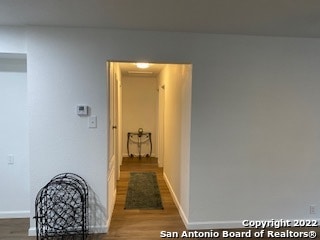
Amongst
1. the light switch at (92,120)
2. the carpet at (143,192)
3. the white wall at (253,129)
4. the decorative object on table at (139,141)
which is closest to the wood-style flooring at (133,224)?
the carpet at (143,192)

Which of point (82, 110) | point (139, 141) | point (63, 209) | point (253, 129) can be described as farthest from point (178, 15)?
point (139, 141)

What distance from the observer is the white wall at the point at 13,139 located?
9.87ft

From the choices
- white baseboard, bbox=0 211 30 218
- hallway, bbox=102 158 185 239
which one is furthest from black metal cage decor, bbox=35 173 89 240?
white baseboard, bbox=0 211 30 218

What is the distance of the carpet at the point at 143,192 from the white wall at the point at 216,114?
74cm

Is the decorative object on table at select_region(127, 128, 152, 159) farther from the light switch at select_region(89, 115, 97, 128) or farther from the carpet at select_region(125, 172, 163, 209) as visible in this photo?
the light switch at select_region(89, 115, 97, 128)

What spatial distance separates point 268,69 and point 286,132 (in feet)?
2.50

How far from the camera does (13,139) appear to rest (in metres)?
3.05

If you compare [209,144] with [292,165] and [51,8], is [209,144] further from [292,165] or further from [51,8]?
[51,8]

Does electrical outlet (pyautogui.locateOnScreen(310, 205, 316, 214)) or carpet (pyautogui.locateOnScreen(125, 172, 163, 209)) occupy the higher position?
electrical outlet (pyautogui.locateOnScreen(310, 205, 316, 214))

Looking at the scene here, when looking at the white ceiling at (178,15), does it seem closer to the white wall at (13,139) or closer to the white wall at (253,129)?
the white wall at (253,129)

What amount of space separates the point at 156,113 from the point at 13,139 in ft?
A: 14.5

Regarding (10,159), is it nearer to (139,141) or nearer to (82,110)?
(82,110)

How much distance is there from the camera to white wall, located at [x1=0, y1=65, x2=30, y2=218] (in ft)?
9.87

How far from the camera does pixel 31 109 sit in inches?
103
